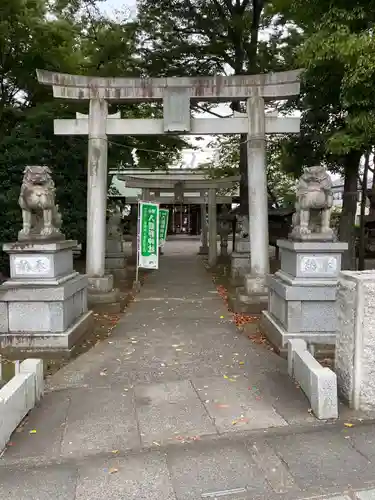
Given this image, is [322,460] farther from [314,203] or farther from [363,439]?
[314,203]

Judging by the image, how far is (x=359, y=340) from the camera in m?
3.88

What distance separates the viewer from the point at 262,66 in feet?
44.6

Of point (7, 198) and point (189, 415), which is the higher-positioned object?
point (7, 198)

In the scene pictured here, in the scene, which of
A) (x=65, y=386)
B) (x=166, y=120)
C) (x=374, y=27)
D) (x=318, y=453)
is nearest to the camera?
(x=318, y=453)

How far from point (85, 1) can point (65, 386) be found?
488 inches

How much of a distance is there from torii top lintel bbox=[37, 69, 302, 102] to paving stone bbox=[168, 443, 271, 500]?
7.69m

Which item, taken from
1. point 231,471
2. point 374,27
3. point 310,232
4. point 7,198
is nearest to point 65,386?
point 231,471

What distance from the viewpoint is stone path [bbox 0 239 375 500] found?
9.39 ft

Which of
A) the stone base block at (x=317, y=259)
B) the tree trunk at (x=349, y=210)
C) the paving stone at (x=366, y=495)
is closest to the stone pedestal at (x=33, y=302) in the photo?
the stone base block at (x=317, y=259)

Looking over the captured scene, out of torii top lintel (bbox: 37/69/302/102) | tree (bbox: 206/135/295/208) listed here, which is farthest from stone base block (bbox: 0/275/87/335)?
tree (bbox: 206/135/295/208)

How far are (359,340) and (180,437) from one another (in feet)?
5.94

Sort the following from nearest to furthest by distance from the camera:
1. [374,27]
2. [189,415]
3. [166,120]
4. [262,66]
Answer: [189,415] < [374,27] < [166,120] < [262,66]

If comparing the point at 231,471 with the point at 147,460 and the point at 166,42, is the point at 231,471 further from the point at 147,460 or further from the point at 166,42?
the point at 166,42

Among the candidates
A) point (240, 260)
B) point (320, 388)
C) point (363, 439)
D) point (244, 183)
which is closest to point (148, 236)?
point (240, 260)
